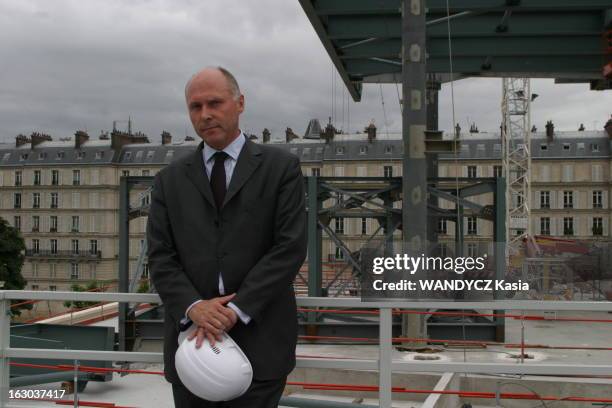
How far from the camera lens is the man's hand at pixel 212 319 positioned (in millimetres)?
2904

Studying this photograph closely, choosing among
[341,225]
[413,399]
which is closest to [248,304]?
[413,399]

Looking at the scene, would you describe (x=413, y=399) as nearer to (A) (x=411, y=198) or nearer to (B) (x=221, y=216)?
(A) (x=411, y=198)

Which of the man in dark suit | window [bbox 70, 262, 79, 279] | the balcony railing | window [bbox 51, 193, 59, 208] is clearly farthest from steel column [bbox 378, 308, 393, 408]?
window [bbox 51, 193, 59, 208]

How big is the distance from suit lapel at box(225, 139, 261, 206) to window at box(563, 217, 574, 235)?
6935 centimetres

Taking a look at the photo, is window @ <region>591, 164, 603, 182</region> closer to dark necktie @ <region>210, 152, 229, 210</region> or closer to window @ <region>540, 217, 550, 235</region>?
window @ <region>540, 217, 550, 235</region>

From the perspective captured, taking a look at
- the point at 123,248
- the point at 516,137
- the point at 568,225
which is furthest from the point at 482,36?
the point at 568,225

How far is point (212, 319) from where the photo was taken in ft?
9.52

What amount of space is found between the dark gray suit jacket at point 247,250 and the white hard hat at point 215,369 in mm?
102

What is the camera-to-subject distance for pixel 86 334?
A: 15.5 meters

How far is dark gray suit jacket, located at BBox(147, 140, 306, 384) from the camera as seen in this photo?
2.99 meters

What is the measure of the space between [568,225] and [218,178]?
7030 cm

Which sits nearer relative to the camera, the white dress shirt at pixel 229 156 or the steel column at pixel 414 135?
the white dress shirt at pixel 229 156

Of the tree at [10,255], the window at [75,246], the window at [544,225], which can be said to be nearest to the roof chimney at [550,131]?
the window at [544,225]

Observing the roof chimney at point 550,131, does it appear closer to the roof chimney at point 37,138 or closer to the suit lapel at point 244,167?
the roof chimney at point 37,138
